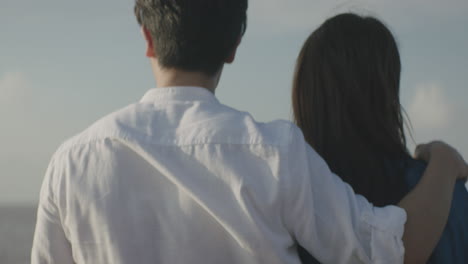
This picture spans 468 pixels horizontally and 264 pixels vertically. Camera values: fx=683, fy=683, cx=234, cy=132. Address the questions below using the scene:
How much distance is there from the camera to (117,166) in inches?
78.4

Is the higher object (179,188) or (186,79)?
(186,79)

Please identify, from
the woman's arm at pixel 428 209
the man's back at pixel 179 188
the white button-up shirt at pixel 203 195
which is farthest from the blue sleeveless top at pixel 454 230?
the man's back at pixel 179 188

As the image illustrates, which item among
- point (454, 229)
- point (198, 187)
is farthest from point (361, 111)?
point (198, 187)

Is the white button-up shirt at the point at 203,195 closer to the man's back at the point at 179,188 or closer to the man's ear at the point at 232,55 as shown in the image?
the man's back at the point at 179,188

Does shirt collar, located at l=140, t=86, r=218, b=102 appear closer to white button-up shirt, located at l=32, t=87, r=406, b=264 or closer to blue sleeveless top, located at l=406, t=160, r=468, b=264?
white button-up shirt, located at l=32, t=87, r=406, b=264

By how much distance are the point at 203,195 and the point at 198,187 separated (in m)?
0.03

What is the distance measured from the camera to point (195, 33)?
2064mm

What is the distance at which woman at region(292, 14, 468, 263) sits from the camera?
2.59 meters

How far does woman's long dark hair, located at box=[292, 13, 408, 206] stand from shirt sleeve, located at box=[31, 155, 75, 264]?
111 cm

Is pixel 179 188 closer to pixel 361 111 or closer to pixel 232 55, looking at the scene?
pixel 232 55

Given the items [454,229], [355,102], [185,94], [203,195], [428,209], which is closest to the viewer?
[203,195]

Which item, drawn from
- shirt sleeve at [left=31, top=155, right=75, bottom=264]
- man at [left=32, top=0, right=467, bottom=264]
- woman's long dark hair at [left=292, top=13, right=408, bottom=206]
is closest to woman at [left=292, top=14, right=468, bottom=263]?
woman's long dark hair at [left=292, top=13, right=408, bottom=206]

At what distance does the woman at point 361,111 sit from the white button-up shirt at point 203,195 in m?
0.57

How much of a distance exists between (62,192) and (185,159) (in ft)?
1.32
